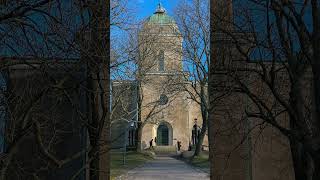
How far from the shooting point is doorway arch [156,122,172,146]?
74875 millimetres

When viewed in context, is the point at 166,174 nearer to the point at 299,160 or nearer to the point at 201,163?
the point at 201,163

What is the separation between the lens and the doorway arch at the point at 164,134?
74875 mm

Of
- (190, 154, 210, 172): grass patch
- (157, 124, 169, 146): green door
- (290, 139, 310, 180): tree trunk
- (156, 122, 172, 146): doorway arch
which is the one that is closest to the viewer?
(290, 139, 310, 180): tree trunk

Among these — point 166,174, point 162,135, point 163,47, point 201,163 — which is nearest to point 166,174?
point 166,174

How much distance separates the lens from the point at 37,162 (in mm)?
12266

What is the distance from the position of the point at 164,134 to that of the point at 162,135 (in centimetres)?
34

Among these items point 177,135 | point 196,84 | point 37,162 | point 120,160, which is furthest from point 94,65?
point 177,135

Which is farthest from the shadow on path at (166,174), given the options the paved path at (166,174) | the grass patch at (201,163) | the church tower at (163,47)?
the church tower at (163,47)

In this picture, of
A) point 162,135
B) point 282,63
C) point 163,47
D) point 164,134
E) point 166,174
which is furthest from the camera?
point 164,134

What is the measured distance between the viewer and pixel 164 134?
7550 cm

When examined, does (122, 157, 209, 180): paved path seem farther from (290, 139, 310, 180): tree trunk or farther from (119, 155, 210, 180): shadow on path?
(290, 139, 310, 180): tree trunk

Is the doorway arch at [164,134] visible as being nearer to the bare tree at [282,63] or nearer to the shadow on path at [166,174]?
the shadow on path at [166,174]

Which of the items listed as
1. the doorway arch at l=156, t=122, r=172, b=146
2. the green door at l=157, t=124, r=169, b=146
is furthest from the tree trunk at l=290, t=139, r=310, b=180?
the green door at l=157, t=124, r=169, b=146

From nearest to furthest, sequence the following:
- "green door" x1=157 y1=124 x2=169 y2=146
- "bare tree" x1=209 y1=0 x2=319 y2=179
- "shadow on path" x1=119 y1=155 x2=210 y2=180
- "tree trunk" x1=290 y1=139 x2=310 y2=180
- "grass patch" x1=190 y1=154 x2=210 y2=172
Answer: "bare tree" x1=209 y1=0 x2=319 y2=179
"tree trunk" x1=290 y1=139 x2=310 y2=180
"shadow on path" x1=119 y1=155 x2=210 y2=180
"grass patch" x1=190 y1=154 x2=210 y2=172
"green door" x1=157 y1=124 x2=169 y2=146
